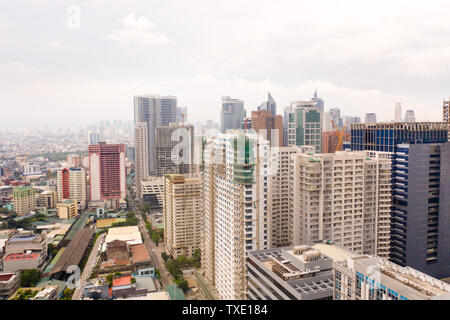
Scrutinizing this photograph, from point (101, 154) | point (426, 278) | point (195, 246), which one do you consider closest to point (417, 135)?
point (195, 246)

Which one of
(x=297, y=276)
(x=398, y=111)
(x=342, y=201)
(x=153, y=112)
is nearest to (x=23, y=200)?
(x=153, y=112)

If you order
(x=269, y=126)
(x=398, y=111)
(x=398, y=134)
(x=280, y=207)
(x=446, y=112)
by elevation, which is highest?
(x=446, y=112)

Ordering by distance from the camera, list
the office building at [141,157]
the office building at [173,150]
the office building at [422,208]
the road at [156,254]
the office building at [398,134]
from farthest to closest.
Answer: the office building at [141,157] < the office building at [173,150] < the office building at [398,134] < the office building at [422,208] < the road at [156,254]

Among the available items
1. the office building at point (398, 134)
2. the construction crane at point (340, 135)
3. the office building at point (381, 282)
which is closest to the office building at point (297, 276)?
the office building at point (381, 282)

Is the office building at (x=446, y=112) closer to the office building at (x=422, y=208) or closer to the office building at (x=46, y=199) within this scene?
the office building at (x=422, y=208)

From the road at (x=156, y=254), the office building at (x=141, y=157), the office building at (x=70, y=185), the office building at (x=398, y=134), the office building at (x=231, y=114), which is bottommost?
the road at (x=156, y=254)

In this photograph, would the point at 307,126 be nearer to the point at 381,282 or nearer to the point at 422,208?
the point at 422,208

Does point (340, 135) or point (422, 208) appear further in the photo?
point (340, 135)
